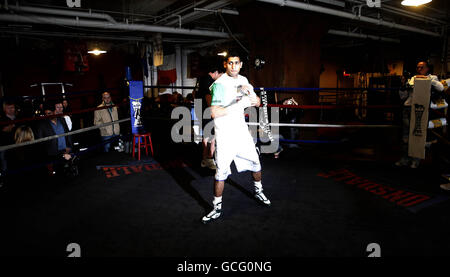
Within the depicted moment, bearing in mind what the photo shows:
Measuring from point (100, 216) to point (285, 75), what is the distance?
4712mm

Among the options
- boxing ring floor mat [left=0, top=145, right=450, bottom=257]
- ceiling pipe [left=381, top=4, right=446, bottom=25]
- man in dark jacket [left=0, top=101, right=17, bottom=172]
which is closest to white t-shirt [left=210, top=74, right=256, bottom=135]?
boxing ring floor mat [left=0, top=145, right=450, bottom=257]

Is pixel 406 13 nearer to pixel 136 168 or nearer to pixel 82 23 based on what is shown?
pixel 136 168

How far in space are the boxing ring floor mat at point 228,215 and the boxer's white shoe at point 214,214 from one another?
53mm

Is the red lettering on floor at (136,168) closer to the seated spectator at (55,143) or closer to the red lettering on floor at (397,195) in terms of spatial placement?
the seated spectator at (55,143)

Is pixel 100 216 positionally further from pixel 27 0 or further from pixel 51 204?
pixel 27 0

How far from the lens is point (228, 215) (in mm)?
2975

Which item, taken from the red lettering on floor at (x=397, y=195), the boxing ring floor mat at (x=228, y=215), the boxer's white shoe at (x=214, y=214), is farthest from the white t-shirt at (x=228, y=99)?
the red lettering on floor at (x=397, y=195)

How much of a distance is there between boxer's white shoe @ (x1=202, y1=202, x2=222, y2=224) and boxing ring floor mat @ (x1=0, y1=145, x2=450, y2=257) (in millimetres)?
53

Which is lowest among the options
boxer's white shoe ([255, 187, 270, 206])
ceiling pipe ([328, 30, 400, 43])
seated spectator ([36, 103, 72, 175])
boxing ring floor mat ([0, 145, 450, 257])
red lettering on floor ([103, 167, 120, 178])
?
boxing ring floor mat ([0, 145, 450, 257])

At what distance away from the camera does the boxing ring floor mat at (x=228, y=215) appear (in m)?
2.39

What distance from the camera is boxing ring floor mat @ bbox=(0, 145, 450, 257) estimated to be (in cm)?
239

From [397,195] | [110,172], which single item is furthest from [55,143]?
[397,195]

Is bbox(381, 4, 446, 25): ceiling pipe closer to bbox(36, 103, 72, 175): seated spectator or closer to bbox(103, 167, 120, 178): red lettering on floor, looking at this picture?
bbox(103, 167, 120, 178): red lettering on floor

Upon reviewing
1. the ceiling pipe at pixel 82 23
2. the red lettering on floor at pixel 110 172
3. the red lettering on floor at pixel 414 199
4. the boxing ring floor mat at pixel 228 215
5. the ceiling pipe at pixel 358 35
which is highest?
the ceiling pipe at pixel 358 35
